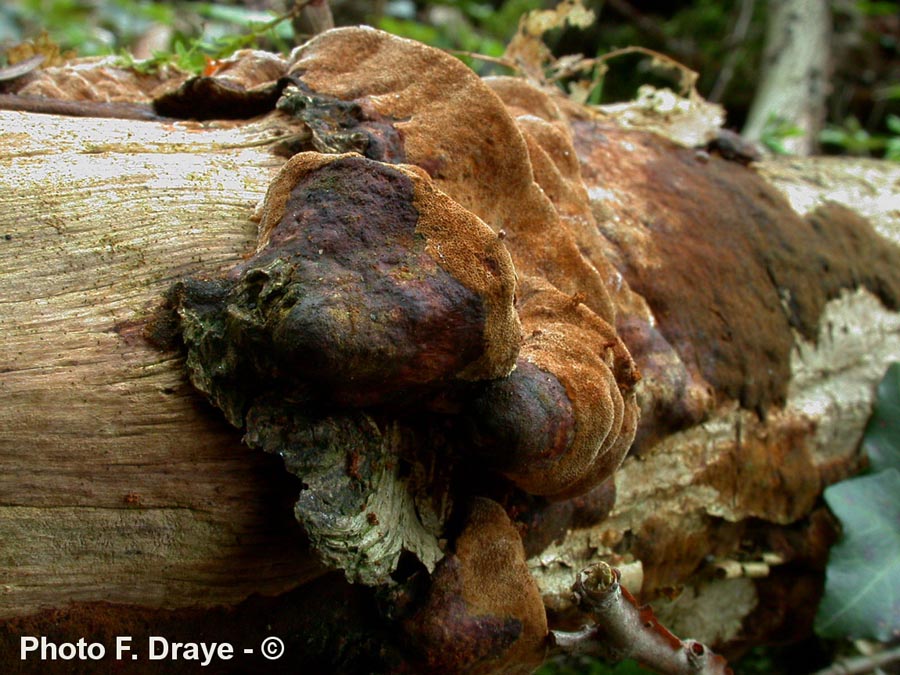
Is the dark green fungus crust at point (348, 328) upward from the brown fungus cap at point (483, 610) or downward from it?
upward

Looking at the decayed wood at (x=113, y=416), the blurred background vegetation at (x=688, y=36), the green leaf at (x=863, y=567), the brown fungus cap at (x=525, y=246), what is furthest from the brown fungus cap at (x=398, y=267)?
the blurred background vegetation at (x=688, y=36)

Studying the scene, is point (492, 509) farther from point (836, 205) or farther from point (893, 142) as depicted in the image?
point (893, 142)

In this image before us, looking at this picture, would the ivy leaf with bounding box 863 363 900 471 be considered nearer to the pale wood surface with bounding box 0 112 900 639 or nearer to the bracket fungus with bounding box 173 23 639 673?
the bracket fungus with bounding box 173 23 639 673

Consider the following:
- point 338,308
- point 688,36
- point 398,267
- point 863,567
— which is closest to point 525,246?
point 398,267

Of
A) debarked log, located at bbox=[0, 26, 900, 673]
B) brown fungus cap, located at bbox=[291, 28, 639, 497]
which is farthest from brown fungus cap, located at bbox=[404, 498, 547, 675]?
brown fungus cap, located at bbox=[291, 28, 639, 497]

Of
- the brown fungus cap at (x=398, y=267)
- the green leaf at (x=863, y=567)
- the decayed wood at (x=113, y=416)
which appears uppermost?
the brown fungus cap at (x=398, y=267)

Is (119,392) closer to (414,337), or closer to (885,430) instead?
(414,337)

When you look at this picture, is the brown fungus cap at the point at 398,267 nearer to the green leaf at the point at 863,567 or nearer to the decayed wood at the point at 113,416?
the decayed wood at the point at 113,416
